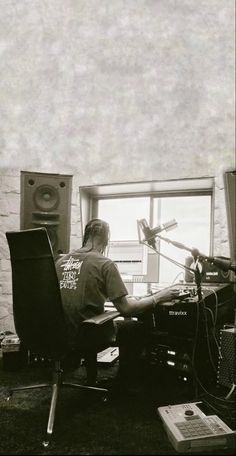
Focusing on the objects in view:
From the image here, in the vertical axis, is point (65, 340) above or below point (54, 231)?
below

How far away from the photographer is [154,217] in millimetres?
3834

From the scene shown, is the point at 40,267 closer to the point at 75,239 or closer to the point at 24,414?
the point at 24,414

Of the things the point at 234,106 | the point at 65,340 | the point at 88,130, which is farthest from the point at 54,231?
the point at 234,106

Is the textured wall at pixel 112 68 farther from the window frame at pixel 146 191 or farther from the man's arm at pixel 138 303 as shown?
the window frame at pixel 146 191

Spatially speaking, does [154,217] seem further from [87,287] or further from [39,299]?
[39,299]

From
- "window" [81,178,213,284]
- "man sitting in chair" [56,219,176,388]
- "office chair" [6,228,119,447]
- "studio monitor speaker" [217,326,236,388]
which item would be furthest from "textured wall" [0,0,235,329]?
"window" [81,178,213,284]

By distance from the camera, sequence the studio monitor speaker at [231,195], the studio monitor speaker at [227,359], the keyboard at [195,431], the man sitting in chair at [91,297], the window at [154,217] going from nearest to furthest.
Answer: the keyboard at [195,431] < the man sitting in chair at [91,297] < the studio monitor speaker at [227,359] < the studio monitor speaker at [231,195] < the window at [154,217]

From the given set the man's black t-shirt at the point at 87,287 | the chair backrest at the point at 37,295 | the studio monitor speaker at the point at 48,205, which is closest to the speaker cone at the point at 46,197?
the studio monitor speaker at the point at 48,205

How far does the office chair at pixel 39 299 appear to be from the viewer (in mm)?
1701

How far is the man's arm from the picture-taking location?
6.53 ft

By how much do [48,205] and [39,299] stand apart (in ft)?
4.54

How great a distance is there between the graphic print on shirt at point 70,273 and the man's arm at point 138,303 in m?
0.25

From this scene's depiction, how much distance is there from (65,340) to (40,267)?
0.35 metres

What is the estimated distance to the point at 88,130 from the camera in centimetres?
204
